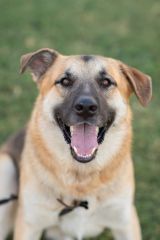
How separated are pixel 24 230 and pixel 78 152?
70 cm

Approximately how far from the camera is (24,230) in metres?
3.82

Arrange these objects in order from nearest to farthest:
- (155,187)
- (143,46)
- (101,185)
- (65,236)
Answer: (101,185)
(65,236)
(155,187)
(143,46)

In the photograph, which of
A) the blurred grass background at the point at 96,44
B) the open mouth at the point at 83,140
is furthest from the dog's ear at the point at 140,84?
the blurred grass background at the point at 96,44

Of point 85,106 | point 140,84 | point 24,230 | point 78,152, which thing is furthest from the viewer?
point 24,230

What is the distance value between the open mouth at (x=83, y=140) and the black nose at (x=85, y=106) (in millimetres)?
137

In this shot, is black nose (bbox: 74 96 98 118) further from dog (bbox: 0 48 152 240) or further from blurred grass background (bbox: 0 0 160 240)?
blurred grass background (bbox: 0 0 160 240)

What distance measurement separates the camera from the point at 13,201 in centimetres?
421

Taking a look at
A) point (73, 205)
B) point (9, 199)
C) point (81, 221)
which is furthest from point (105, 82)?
point (9, 199)

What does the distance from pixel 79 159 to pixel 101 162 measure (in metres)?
0.28

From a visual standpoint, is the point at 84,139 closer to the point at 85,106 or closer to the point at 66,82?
the point at 85,106

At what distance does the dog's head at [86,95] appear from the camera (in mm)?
3459

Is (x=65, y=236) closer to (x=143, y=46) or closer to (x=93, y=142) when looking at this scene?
(x=93, y=142)

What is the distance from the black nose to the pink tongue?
0.49 feet

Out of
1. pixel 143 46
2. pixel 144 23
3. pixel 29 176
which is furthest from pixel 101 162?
pixel 144 23
